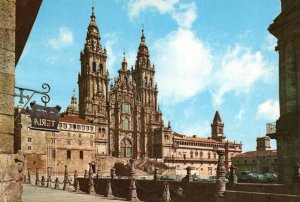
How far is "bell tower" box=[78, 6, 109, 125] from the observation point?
2749 inches

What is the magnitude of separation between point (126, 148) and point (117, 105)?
1010 centimetres

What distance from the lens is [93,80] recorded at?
7312cm

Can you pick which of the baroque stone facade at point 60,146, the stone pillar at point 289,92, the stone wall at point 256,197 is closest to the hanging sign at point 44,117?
the stone wall at point 256,197

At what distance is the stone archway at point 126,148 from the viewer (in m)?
74.5

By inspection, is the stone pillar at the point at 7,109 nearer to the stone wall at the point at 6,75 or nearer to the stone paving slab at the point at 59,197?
the stone wall at the point at 6,75

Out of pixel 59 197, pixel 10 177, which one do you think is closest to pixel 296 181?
pixel 10 177

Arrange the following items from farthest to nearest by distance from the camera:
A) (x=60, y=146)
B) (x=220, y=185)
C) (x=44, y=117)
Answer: (x=60, y=146) < (x=220, y=185) < (x=44, y=117)

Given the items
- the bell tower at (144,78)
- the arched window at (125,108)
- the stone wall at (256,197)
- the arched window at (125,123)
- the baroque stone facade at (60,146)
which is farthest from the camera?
the bell tower at (144,78)

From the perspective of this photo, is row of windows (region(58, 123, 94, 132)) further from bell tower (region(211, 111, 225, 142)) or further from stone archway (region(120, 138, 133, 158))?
bell tower (region(211, 111, 225, 142))

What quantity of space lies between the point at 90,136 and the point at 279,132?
159 ft

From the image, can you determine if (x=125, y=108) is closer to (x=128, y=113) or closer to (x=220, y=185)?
(x=128, y=113)

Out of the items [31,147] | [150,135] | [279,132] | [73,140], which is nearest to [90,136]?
[73,140]

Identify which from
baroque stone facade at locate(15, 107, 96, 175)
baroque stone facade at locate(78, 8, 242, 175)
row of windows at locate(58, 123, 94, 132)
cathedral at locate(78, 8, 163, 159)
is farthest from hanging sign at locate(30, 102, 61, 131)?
cathedral at locate(78, 8, 163, 159)

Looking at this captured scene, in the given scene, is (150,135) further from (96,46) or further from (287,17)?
(287,17)
